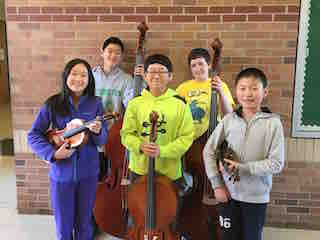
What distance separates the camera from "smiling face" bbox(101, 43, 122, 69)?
3.09 meters

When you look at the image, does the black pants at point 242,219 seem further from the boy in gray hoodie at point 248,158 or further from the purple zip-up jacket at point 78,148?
the purple zip-up jacket at point 78,148

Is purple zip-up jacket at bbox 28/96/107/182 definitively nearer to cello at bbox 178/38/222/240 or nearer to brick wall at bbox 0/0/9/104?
cello at bbox 178/38/222/240

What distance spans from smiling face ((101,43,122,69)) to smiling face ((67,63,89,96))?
64 cm

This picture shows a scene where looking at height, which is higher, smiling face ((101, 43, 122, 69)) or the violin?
smiling face ((101, 43, 122, 69))

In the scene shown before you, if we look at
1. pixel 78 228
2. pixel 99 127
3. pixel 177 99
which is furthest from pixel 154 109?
pixel 78 228

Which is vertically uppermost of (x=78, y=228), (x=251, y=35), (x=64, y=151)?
(x=251, y=35)

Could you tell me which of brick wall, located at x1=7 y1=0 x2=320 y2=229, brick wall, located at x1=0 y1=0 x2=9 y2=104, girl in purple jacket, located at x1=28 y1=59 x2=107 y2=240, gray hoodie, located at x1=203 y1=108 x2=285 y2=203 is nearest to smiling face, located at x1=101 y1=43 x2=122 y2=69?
brick wall, located at x1=7 y1=0 x2=320 y2=229

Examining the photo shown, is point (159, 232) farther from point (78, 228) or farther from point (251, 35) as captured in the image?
point (251, 35)

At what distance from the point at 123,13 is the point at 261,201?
1.90 meters

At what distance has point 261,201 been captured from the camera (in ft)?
7.50

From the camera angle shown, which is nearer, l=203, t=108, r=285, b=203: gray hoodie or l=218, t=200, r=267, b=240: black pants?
l=203, t=108, r=285, b=203: gray hoodie

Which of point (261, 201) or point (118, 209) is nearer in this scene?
point (261, 201)

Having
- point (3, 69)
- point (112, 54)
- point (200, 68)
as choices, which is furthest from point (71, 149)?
point (3, 69)

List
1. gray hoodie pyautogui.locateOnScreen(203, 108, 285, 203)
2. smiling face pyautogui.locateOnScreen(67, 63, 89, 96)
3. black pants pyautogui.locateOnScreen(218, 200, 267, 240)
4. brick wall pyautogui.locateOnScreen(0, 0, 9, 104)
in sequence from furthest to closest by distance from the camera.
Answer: brick wall pyautogui.locateOnScreen(0, 0, 9, 104), smiling face pyautogui.locateOnScreen(67, 63, 89, 96), black pants pyautogui.locateOnScreen(218, 200, 267, 240), gray hoodie pyautogui.locateOnScreen(203, 108, 285, 203)
